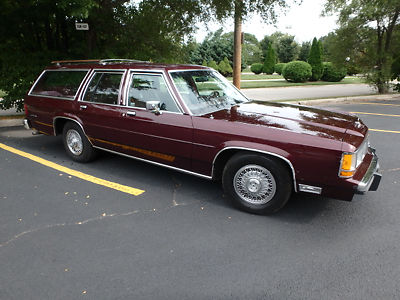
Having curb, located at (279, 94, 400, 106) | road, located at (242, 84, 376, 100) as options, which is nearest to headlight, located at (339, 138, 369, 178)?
curb, located at (279, 94, 400, 106)

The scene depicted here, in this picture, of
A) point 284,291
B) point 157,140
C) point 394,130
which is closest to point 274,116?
point 157,140

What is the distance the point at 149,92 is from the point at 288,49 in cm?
5292

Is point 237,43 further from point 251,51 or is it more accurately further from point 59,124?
point 251,51

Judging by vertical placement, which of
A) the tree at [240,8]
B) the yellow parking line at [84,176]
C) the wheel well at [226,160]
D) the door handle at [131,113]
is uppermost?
the tree at [240,8]

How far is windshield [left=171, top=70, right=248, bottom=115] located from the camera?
402cm

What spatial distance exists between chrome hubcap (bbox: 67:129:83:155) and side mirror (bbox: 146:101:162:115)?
177 centimetres

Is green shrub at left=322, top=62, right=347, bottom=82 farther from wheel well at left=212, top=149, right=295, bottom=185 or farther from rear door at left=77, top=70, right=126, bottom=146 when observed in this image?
wheel well at left=212, top=149, right=295, bottom=185

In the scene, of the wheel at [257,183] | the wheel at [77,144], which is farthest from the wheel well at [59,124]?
the wheel at [257,183]

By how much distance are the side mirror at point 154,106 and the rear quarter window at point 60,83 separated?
69.3 inches

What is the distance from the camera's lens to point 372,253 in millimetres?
2914

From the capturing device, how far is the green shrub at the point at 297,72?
28.1 meters

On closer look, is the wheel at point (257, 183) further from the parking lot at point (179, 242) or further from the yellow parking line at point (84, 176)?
the yellow parking line at point (84, 176)

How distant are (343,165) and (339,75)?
3053 centimetres

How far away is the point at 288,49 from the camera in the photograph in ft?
172
